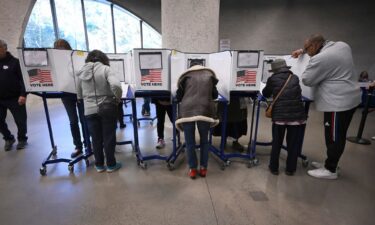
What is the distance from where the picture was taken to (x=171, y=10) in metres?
3.48

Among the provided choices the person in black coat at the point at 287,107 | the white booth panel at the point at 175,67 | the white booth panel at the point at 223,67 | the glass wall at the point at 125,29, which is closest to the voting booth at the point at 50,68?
the white booth panel at the point at 175,67

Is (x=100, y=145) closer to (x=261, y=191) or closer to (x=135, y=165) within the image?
(x=135, y=165)

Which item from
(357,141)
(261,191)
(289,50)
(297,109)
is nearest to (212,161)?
(261,191)

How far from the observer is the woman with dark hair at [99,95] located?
6.59ft

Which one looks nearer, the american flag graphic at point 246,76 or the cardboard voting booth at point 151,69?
the cardboard voting booth at point 151,69

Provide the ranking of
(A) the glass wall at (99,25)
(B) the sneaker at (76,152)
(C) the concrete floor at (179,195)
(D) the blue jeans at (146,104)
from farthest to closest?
(A) the glass wall at (99,25) → (D) the blue jeans at (146,104) → (B) the sneaker at (76,152) → (C) the concrete floor at (179,195)

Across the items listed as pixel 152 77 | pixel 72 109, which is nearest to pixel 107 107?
pixel 152 77

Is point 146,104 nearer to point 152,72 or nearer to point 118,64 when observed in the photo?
point 118,64

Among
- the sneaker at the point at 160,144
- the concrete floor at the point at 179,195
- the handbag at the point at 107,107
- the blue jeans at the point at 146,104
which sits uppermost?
the handbag at the point at 107,107

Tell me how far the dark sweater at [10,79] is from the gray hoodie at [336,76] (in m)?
3.36

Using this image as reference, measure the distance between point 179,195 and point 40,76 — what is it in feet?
5.93

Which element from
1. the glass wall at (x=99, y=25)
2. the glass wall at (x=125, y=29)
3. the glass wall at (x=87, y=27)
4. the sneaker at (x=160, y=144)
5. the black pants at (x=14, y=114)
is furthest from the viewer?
the glass wall at (x=125, y=29)

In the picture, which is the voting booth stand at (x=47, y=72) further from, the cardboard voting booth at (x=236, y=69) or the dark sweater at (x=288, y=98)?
the dark sweater at (x=288, y=98)

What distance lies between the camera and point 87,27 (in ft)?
22.3
